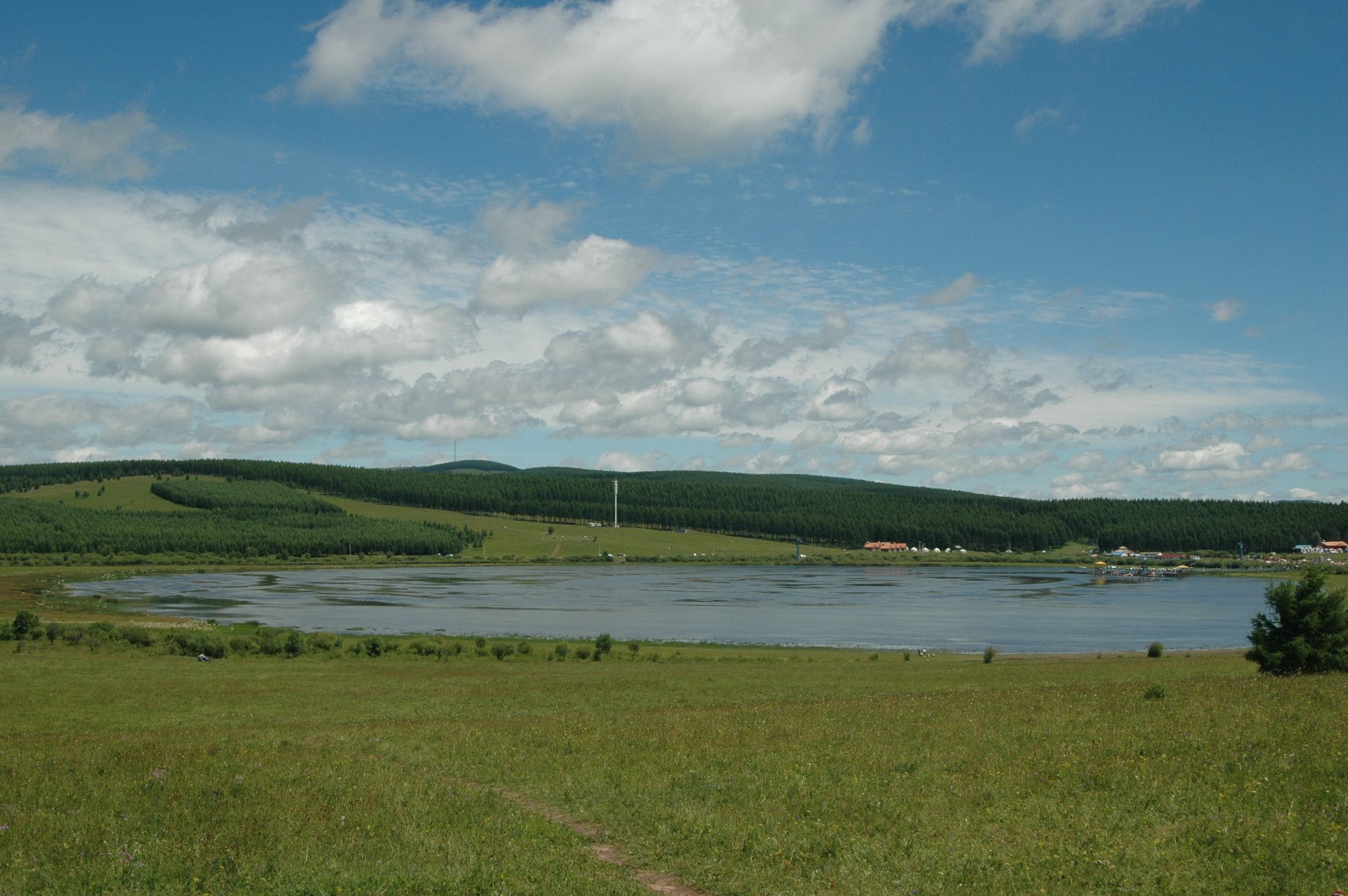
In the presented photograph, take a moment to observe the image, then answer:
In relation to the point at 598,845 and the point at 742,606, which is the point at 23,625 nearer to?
the point at 598,845

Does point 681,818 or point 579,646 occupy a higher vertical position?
point 681,818

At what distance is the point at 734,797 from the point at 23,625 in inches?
2082

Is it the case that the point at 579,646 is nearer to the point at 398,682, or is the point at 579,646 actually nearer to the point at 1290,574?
the point at 398,682

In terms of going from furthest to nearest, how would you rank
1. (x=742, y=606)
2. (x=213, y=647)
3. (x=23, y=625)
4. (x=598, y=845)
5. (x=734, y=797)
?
(x=742, y=606) → (x=23, y=625) → (x=213, y=647) → (x=734, y=797) → (x=598, y=845)

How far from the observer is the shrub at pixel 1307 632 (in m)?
31.1

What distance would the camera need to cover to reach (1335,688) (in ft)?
73.9

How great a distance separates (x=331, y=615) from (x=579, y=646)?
40.5 meters

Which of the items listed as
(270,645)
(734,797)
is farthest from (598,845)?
(270,645)

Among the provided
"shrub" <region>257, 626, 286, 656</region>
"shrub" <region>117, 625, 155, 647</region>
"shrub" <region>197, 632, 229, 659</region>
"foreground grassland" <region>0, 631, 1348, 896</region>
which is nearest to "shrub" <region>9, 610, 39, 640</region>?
"shrub" <region>117, 625, 155, 647</region>

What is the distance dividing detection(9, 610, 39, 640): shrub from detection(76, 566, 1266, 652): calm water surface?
22.4m

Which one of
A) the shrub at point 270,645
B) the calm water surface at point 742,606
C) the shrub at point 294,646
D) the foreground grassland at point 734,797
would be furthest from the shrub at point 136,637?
the foreground grassland at point 734,797

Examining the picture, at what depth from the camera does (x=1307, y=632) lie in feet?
104

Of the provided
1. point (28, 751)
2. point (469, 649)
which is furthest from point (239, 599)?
point (28, 751)

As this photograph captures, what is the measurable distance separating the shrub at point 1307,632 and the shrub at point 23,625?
57.8m
